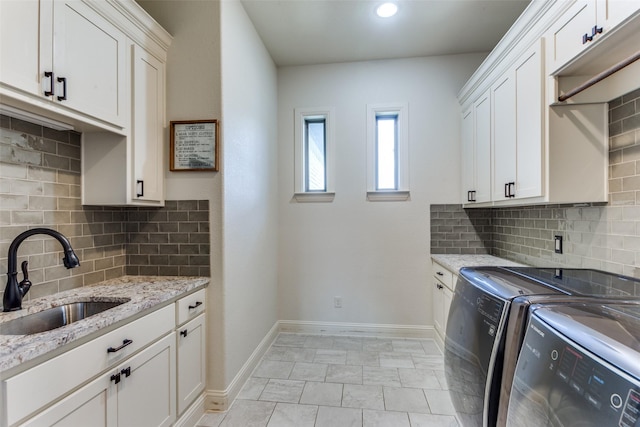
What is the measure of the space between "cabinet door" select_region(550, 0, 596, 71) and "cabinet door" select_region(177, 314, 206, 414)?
256 centimetres

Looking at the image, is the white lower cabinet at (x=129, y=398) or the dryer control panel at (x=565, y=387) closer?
the dryer control panel at (x=565, y=387)

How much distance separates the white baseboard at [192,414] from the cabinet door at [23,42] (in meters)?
1.81

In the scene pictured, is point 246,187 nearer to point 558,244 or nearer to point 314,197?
point 314,197

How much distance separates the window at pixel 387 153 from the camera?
10.4ft

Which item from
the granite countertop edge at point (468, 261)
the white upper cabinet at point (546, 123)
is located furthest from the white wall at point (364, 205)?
the white upper cabinet at point (546, 123)

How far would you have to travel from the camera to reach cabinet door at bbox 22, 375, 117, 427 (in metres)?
0.99

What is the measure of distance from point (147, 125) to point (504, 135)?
2.47 metres

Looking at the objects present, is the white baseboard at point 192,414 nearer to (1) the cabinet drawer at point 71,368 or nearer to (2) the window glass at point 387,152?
(1) the cabinet drawer at point 71,368

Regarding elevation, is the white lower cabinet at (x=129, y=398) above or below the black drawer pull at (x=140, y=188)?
below

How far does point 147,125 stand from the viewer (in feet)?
6.24

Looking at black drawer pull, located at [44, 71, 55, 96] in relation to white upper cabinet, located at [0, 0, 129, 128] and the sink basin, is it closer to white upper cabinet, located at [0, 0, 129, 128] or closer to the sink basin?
white upper cabinet, located at [0, 0, 129, 128]

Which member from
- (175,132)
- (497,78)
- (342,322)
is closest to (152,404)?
(175,132)

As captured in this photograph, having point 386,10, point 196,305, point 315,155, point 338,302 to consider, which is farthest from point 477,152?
point 196,305

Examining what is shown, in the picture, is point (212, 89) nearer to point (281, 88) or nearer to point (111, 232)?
point (111, 232)
